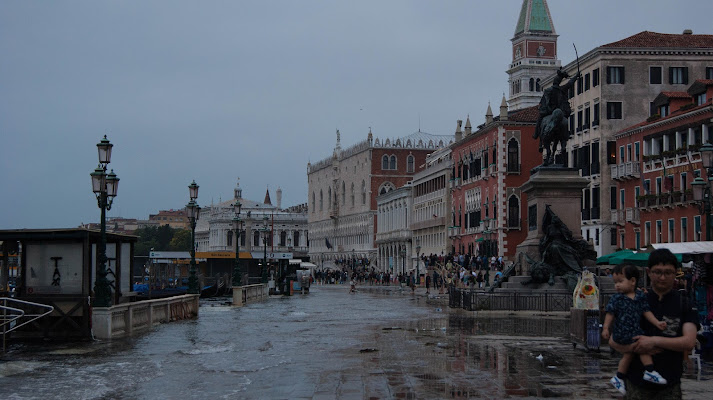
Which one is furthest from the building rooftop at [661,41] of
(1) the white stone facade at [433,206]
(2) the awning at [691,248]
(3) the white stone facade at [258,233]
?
(3) the white stone facade at [258,233]

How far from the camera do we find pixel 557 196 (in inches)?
1265

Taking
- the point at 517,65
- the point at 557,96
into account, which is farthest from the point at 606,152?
the point at 517,65

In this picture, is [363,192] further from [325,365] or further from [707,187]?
[325,365]

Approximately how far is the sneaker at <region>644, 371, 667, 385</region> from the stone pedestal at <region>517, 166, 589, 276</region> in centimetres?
2498

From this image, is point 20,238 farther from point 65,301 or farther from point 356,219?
point 356,219

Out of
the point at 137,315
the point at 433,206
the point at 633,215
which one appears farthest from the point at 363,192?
the point at 137,315

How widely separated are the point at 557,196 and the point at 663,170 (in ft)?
73.0

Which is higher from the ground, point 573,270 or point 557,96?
point 557,96

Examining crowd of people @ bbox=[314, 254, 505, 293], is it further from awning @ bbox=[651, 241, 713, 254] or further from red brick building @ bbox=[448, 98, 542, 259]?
awning @ bbox=[651, 241, 713, 254]

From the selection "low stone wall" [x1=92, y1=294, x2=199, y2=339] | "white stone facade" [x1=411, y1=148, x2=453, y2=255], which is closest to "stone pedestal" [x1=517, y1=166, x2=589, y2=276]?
"low stone wall" [x1=92, y1=294, x2=199, y2=339]

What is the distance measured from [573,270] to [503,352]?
13.2 meters

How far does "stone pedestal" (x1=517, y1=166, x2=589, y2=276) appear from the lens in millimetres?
31906

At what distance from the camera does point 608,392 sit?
513 inches

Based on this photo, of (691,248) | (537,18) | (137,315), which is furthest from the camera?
(537,18)
